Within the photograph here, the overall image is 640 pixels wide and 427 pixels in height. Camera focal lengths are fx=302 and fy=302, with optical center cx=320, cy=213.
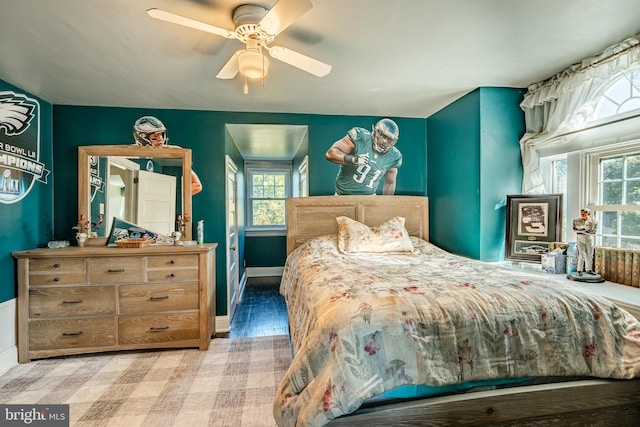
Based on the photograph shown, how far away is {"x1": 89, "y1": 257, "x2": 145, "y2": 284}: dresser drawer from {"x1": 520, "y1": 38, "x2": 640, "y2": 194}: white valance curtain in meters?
3.51

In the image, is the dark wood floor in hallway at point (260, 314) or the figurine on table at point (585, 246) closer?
the figurine on table at point (585, 246)

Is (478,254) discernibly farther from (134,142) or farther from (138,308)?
(134,142)

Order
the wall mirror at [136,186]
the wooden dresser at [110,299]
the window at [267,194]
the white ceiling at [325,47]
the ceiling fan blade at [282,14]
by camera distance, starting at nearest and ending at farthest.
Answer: the ceiling fan blade at [282,14], the white ceiling at [325,47], the wooden dresser at [110,299], the wall mirror at [136,186], the window at [267,194]

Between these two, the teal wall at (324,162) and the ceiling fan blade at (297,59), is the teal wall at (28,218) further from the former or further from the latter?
the ceiling fan blade at (297,59)

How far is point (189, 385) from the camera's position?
2.19m

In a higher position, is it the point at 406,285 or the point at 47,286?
the point at 406,285

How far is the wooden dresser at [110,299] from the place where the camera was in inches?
100

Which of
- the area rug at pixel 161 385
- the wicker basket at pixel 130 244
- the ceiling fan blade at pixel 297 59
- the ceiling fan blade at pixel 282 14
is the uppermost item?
the ceiling fan blade at pixel 282 14

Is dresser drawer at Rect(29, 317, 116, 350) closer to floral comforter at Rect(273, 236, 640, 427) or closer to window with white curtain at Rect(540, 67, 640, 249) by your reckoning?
floral comforter at Rect(273, 236, 640, 427)

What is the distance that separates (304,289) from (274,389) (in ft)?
2.72

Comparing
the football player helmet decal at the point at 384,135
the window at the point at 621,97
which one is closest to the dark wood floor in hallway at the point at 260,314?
the football player helmet decal at the point at 384,135

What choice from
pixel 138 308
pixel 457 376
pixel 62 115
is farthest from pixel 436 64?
pixel 62 115

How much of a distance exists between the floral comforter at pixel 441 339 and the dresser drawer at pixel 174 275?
1546 millimetres

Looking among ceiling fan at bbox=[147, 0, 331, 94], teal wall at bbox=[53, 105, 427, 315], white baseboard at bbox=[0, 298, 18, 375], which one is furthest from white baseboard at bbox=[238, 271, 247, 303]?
ceiling fan at bbox=[147, 0, 331, 94]
